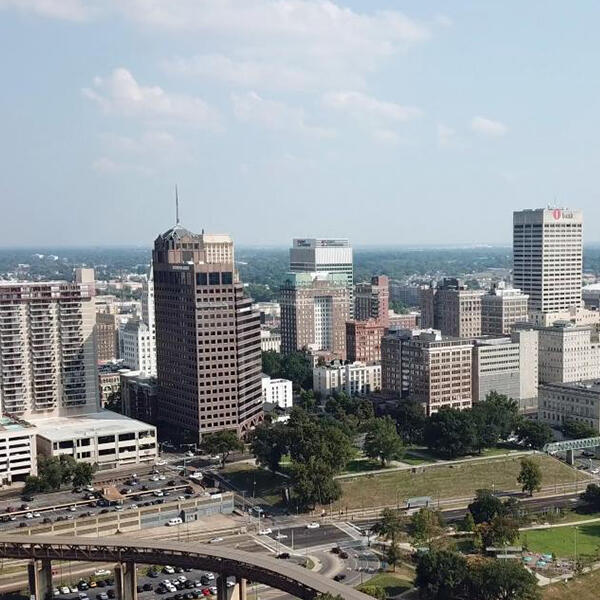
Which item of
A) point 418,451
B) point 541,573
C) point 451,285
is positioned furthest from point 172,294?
point 451,285

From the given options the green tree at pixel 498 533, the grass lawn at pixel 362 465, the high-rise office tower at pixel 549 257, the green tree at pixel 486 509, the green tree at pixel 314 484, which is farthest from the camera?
the high-rise office tower at pixel 549 257

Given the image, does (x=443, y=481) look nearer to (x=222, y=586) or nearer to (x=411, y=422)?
(x=411, y=422)

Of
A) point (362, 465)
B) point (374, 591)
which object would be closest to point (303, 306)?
point (362, 465)

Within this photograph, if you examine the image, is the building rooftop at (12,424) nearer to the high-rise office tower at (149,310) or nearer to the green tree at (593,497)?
the high-rise office tower at (149,310)

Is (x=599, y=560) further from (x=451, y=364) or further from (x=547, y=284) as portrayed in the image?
(x=547, y=284)

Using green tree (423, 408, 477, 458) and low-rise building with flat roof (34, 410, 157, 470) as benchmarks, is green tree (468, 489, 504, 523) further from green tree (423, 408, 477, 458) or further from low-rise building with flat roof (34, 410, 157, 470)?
low-rise building with flat roof (34, 410, 157, 470)

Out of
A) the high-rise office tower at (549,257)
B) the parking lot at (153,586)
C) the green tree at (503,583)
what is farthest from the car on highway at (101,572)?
the high-rise office tower at (549,257)
